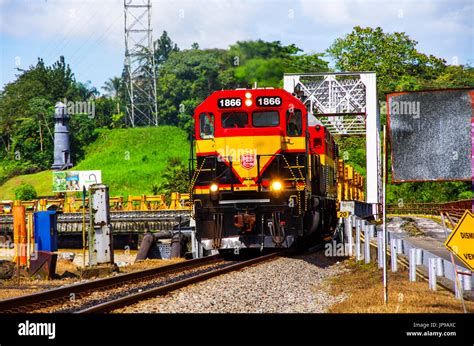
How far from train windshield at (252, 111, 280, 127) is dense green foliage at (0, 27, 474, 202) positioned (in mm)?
879

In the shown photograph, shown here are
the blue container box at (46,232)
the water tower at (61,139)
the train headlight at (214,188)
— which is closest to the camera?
the train headlight at (214,188)

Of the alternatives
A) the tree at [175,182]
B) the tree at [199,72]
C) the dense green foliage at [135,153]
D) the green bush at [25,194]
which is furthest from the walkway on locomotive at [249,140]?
the dense green foliage at [135,153]

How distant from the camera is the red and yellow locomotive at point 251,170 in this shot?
69.9 ft

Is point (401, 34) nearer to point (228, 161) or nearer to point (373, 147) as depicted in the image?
point (373, 147)

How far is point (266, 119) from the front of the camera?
21812 mm

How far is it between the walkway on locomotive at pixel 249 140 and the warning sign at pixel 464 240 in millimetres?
9734

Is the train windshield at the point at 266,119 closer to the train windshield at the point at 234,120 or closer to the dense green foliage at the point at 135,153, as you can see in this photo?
the train windshield at the point at 234,120

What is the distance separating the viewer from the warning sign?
1146cm

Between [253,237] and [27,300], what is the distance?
8.51 metres

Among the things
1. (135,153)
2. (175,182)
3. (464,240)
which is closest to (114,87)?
(135,153)

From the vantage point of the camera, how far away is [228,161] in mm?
21578

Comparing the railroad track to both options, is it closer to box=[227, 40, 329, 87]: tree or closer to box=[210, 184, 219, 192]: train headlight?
box=[210, 184, 219, 192]: train headlight

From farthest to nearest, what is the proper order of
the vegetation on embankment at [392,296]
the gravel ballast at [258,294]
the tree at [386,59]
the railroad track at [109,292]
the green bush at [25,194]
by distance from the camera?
the green bush at [25,194] < the tree at [386,59] < the railroad track at [109,292] < the gravel ballast at [258,294] < the vegetation on embankment at [392,296]

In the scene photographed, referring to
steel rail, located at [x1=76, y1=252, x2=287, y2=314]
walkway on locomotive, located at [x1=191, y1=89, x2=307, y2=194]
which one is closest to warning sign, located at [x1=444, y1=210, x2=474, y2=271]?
steel rail, located at [x1=76, y1=252, x2=287, y2=314]
